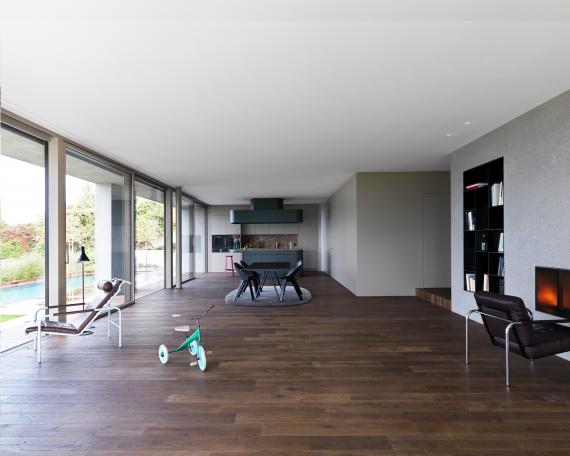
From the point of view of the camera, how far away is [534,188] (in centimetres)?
391

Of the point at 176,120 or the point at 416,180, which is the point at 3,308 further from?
the point at 416,180

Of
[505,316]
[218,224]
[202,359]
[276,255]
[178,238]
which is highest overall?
[218,224]

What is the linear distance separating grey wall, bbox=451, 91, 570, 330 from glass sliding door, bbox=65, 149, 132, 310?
5.18 metres

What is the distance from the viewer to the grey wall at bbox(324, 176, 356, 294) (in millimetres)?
7906

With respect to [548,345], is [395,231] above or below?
above

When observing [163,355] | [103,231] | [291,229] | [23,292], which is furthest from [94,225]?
[291,229]

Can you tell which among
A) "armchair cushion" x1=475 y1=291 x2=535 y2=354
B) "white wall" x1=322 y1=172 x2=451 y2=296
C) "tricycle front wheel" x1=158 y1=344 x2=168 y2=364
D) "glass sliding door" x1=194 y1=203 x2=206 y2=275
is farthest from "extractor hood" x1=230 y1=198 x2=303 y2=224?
"armchair cushion" x1=475 y1=291 x2=535 y2=354

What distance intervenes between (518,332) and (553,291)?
105 centimetres

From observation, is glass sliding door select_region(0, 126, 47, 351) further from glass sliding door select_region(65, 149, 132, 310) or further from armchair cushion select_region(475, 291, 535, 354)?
armchair cushion select_region(475, 291, 535, 354)

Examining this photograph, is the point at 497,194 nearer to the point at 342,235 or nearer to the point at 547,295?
the point at 547,295

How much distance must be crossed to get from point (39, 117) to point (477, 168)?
5942 mm

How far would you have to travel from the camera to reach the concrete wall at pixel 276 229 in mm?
13602

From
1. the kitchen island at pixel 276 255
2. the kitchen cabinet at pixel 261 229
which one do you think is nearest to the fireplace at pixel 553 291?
the kitchen island at pixel 276 255

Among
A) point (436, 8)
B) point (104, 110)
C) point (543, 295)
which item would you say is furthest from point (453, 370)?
point (104, 110)
